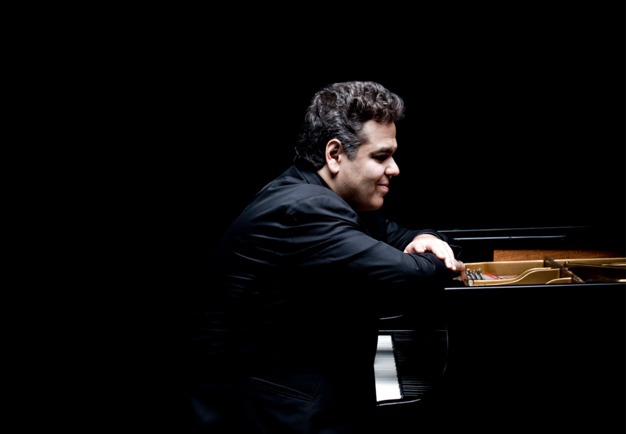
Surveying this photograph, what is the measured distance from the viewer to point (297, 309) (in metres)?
1.49

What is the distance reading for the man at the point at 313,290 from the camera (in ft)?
4.56

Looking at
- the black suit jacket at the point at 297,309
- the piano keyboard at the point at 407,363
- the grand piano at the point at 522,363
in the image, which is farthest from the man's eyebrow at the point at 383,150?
the piano keyboard at the point at 407,363

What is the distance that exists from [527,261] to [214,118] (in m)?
1.98

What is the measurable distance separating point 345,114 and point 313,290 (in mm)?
588

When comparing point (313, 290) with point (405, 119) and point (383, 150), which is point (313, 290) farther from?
point (405, 119)

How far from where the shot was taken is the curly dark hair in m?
1.55

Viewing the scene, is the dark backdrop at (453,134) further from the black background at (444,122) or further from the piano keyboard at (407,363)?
the piano keyboard at (407,363)

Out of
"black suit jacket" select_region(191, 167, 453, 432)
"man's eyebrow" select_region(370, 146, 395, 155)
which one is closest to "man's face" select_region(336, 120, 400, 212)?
"man's eyebrow" select_region(370, 146, 395, 155)

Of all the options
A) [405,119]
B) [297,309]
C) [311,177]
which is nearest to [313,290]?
[297,309]

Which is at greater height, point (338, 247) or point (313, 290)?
point (338, 247)

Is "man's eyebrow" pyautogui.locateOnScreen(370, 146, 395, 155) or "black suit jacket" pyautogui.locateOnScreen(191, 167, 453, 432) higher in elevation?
"man's eyebrow" pyautogui.locateOnScreen(370, 146, 395, 155)

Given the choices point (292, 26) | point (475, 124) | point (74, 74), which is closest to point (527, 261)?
point (475, 124)

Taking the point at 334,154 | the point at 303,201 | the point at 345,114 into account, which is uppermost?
the point at 345,114

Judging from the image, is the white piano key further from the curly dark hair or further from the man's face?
the curly dark hair
